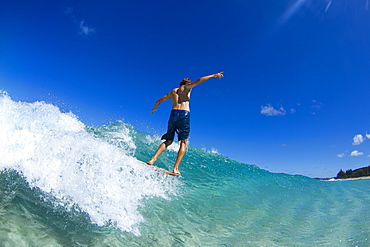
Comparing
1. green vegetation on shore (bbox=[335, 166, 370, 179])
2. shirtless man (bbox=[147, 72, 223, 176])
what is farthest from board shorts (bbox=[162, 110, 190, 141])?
green vegetation on shore (bbox=[335, 166, 370, 179])

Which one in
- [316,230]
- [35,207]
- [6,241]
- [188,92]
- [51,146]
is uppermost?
[188,92]

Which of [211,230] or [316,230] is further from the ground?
[316,230]

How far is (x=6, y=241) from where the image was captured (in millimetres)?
1997

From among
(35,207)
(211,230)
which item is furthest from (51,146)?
(211,230)

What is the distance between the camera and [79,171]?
10.9 feet

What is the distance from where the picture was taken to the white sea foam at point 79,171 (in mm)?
2955

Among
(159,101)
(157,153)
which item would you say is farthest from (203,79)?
(157,153)

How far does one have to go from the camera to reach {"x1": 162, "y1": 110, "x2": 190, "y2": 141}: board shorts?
5617mm

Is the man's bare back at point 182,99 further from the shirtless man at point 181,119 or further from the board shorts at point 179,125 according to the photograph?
the board shorts at point 179,125

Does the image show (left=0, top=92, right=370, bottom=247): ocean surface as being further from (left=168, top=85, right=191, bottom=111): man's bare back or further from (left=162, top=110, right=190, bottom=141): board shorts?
(left=168, top=85, right=191, bottom=111): man's bare back

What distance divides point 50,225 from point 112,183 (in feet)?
3.75

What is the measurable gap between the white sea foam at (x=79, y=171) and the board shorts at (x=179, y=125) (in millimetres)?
1409

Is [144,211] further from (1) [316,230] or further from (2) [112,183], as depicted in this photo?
(1) [316,230]

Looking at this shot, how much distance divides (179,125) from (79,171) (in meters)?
2.84
